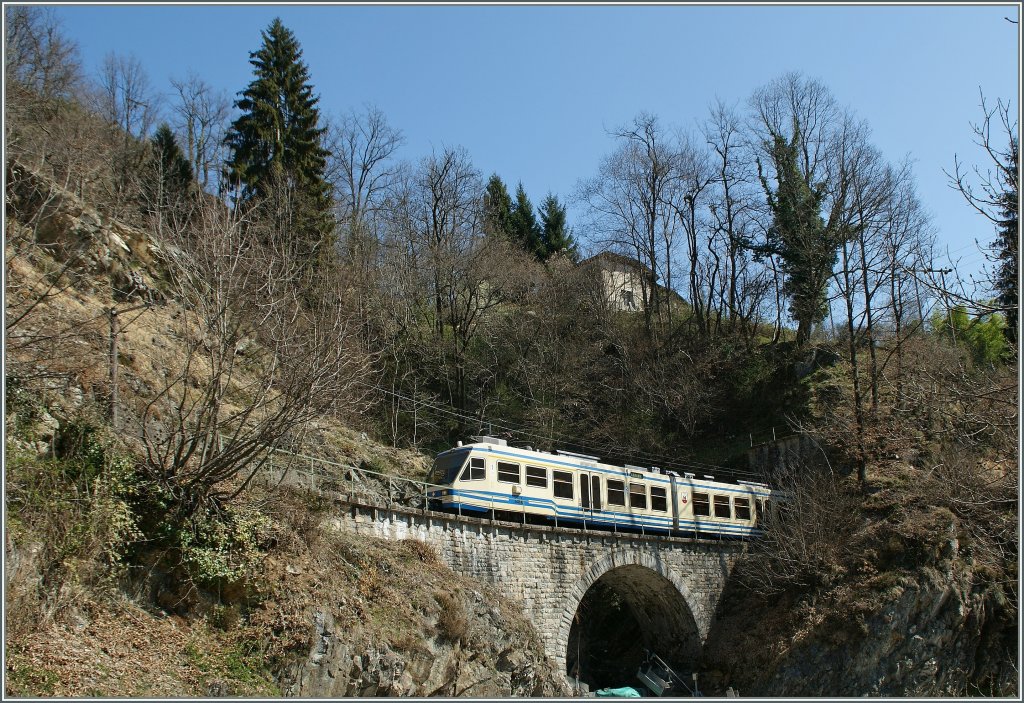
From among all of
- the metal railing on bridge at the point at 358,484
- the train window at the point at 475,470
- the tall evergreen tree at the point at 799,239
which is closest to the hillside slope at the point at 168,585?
the metal railing on bridge at the point at 358,484

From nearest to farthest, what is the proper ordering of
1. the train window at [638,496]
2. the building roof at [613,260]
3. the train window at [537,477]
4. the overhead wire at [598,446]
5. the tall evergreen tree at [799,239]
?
the train window at [537,477], the train window at [638,496], the overhead wire at [598,446], the tall evergreen tree at [799,239], the building roof at [613,260]

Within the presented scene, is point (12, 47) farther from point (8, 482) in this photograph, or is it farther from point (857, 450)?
point (857, 450)

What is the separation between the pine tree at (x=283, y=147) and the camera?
2800cm

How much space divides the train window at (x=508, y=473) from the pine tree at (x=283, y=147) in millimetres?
11131

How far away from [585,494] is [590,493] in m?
0.14

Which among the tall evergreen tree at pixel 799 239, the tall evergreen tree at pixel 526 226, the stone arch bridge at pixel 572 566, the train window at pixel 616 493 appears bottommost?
the stone arch bridge at pixel 572 566

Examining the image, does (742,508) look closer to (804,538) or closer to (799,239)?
(804,538)

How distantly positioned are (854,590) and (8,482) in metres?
19.6

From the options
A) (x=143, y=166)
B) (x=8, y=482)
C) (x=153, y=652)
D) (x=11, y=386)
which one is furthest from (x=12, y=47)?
(x=153, y=652)

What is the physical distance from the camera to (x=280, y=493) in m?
13.9

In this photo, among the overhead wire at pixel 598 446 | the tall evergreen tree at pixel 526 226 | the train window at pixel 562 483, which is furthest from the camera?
the tall evergreen tree at pixel 526 226

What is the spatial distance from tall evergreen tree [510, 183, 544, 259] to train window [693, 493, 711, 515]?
75.7 ft

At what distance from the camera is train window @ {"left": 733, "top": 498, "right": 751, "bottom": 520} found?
24.8 m

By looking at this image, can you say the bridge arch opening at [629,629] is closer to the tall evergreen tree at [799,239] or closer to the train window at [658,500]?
the train window at [658,500]
